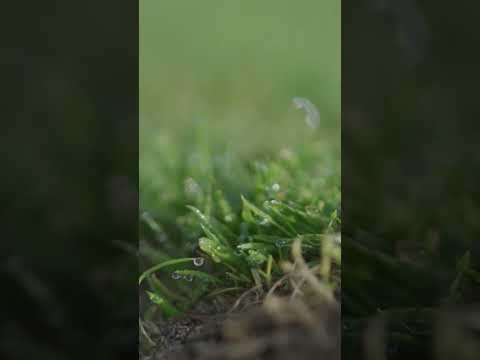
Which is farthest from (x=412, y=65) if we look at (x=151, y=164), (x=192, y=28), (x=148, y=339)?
(x=148, y=339)

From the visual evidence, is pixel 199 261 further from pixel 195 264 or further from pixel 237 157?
pixel 237 157

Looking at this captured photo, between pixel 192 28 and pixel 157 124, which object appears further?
pixel 157 124

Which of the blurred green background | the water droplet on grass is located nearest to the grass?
the water droplet on grass

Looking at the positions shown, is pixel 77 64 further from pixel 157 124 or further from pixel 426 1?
pixel 426 1

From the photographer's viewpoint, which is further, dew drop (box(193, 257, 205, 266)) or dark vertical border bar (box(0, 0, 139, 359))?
dark vertical border bar (box(0, 0, 139, 359))

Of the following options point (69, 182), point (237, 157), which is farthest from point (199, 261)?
point (69, 182)

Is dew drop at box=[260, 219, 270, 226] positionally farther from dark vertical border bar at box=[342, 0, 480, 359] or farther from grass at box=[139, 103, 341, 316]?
dark vertical border bar at box=[342, 0, 480, 359]

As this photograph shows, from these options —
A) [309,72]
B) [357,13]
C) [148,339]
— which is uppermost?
[357,13]
